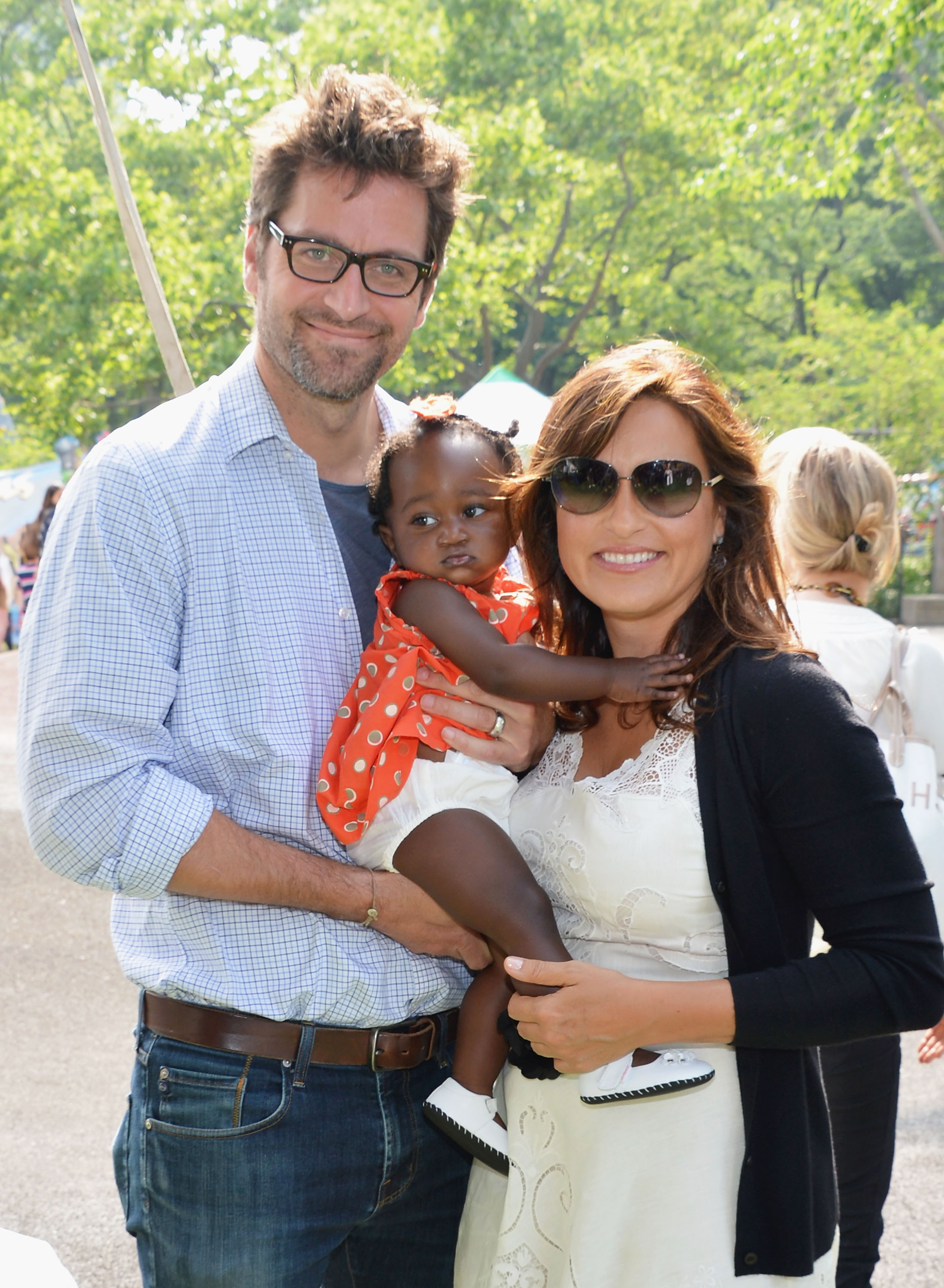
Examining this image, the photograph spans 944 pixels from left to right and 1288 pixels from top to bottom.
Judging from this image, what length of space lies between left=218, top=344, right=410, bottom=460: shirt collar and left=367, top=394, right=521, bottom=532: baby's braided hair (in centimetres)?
22

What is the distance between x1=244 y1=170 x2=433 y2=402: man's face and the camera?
7.95ft

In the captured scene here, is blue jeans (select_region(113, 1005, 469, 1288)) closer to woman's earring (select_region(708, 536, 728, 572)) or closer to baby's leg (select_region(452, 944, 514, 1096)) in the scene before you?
baby's leg (select_region(452, 944, 514, 1096))

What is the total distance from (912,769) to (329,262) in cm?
222

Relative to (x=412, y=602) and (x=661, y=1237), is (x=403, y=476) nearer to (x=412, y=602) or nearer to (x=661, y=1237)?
(x=412, y=602)

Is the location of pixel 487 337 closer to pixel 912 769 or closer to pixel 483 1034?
pixel 912 769

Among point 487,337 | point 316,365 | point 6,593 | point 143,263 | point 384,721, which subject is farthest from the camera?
point 487,337

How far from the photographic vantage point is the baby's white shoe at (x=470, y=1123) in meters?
2.17

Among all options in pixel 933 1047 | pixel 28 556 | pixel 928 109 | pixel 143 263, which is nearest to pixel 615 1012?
pixel 933 1047

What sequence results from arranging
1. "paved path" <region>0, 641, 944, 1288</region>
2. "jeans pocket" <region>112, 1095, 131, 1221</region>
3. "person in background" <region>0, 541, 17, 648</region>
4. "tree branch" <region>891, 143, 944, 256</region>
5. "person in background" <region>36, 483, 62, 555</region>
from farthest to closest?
"tree branch" <region>891, 143, 944, 256</region> → "person in background" <region>0, 541, 17, 648</region> → "person in background" <region>36, 483, 62, 555</region> → "paved path" <region>0, 641, 944, 1288</region> → "jeans pocket" <region>112, 1095, 131, 1221</region>

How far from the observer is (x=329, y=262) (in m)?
2.46

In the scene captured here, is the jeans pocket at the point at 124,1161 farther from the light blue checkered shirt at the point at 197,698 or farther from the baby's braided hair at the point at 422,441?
the baby's braided hair at the point at 422,441

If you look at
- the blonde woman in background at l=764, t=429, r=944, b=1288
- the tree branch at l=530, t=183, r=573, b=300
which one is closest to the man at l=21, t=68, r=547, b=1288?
the blonde woman in background at l=764, t=429, r=944, b=1288

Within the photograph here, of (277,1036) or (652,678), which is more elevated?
(652,678)

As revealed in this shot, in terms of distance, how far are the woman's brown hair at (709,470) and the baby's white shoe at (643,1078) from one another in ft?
1.91
